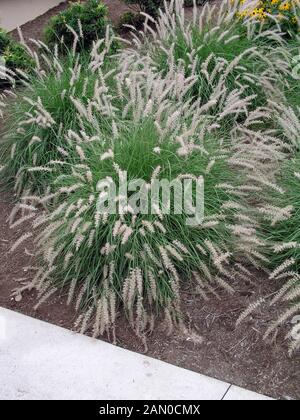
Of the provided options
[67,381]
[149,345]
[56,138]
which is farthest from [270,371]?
[56,138]

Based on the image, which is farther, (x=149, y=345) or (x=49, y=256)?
(x=49, y=256)

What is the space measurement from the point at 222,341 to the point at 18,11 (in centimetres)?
643

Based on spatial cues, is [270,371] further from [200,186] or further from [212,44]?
[212,44]

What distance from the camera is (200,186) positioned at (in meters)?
4.18

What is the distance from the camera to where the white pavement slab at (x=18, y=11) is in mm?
8570

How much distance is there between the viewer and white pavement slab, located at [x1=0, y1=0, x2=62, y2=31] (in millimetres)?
8570

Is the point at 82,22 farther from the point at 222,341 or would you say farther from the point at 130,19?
the point at 222,341

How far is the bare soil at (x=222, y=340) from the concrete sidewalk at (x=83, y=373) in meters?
0.11

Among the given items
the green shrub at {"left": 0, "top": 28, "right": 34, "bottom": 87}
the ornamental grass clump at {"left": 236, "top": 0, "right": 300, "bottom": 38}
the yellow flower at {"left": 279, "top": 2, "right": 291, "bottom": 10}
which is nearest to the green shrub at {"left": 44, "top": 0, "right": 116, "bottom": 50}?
the green shrub at {"left": 0, "top": 28, "right": 34, "bottom": 87}

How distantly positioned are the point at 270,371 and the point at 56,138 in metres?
2.76

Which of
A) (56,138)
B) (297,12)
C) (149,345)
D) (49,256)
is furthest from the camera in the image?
(297,12)

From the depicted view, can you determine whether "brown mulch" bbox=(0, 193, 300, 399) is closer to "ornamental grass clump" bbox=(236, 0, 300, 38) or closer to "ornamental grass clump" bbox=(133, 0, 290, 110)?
"ornamental grass clump" bbox=(133, 0, 290, 110)

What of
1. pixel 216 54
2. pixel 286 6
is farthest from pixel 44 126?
pixel 286 6

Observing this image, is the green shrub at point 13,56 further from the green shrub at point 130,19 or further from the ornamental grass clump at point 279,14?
the ornamental grass clump at point 279,14
